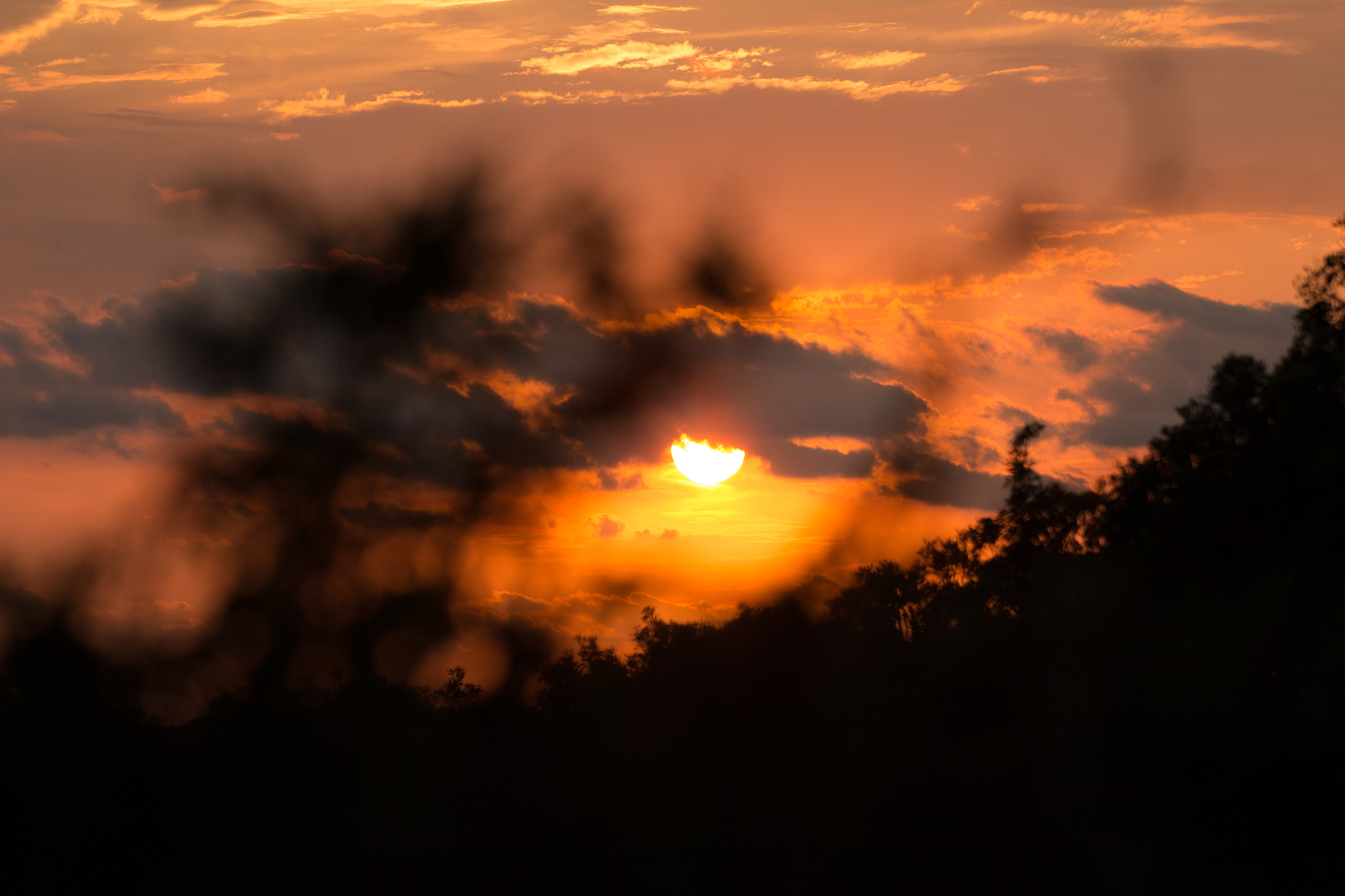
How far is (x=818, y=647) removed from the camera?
4756cm

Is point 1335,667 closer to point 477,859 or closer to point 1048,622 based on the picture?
point 1048,622

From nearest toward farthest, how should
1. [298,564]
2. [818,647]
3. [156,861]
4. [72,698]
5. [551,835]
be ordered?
[551,835]
[156,861]
[818,647]
[72,698]
[298,564]

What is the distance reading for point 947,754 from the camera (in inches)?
1284

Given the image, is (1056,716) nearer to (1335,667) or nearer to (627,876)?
(1335,667)

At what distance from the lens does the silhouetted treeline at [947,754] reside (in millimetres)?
26281

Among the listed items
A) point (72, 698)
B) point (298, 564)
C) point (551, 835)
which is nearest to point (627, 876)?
point (551, 835)

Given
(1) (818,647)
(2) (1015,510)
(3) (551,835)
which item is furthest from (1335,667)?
(1) (818,647)

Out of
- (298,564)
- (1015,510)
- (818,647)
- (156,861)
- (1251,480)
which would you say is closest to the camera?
(1251,480)

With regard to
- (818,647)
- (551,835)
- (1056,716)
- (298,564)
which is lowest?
(298,564)

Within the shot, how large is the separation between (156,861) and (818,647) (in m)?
24.7

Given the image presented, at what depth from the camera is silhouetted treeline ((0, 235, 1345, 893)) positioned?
86.2 ft

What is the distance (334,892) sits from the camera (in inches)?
1190

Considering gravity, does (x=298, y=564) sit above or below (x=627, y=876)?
below

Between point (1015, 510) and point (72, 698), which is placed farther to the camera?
point (72, 698)
